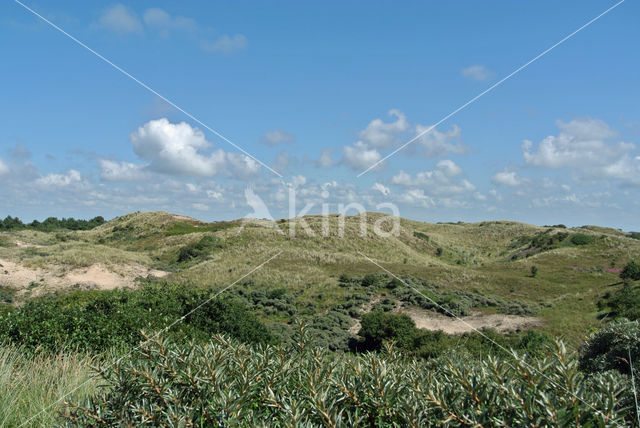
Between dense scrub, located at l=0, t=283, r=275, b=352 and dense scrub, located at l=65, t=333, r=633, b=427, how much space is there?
426cm

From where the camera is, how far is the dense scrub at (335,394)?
98.2 inches

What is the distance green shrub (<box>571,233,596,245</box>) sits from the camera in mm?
51019

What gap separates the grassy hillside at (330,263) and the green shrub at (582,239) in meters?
0.13

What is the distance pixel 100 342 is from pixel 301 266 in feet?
88.2

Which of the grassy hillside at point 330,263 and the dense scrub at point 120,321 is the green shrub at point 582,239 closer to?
the grassy hillside at point 330,263

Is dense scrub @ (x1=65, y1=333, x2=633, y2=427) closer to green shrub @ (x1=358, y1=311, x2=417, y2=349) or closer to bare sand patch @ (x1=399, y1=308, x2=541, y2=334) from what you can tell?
green shrub @ (x1=358, y1=311, x2=417, y2=349)

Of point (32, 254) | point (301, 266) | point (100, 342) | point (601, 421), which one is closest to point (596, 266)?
point (301, 266)

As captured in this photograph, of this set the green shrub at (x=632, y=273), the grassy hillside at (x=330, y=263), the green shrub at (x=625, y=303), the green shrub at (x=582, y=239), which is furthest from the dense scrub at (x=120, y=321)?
the green shrub at (x=582, y=239)

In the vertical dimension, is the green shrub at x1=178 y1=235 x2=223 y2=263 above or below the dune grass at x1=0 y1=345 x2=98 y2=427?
above

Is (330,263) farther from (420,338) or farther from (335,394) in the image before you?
(335,394)

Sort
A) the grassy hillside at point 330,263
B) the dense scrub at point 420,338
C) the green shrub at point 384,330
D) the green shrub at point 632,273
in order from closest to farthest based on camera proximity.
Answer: the dense scrub at point 420,338
the green shrub at point 384,330
the grassy hillside at point 330,263
the green shrub at point 632,273

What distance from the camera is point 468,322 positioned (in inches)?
902

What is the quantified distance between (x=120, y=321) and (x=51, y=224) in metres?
86.3

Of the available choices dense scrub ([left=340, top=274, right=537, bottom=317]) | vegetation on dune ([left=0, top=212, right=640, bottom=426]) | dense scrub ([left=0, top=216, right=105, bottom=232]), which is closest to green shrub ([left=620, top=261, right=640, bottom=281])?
vegetation on dune ([left=0, top=212, right=640, bottom=426])
